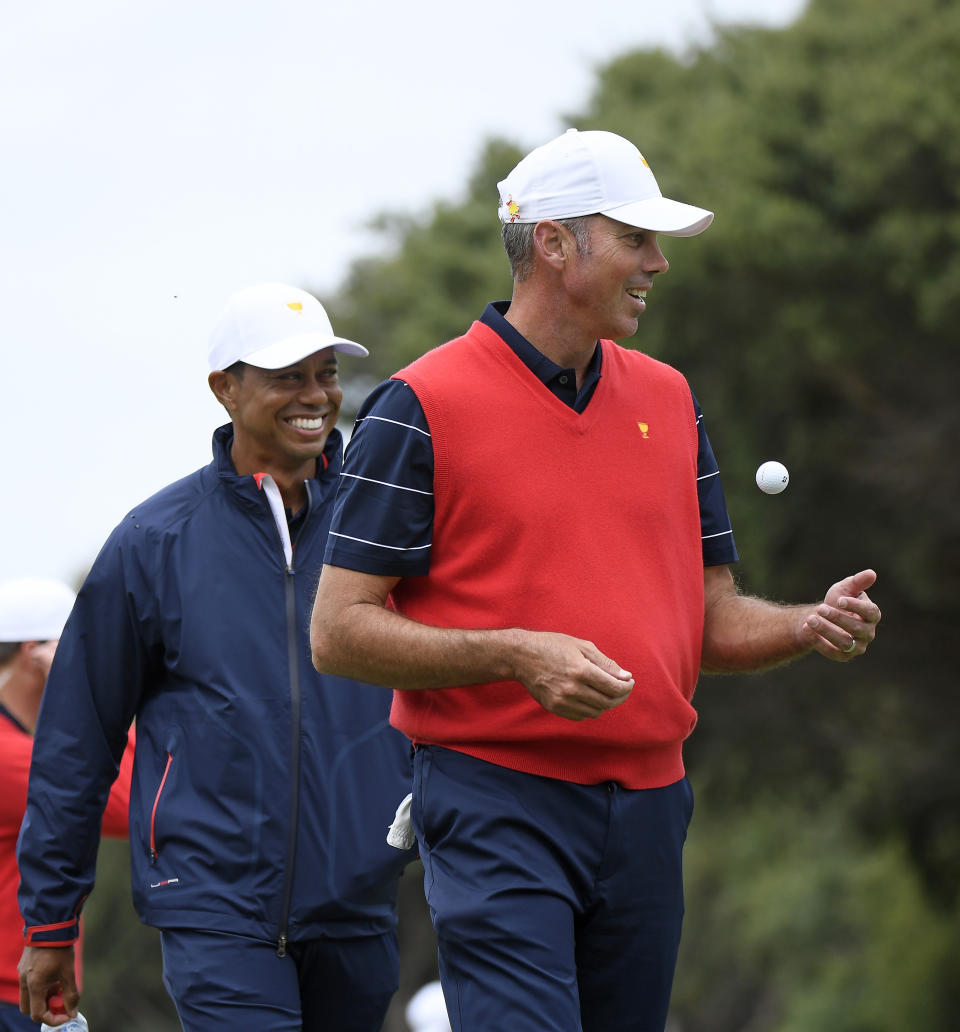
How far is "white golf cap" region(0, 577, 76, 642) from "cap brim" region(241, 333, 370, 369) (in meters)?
1.25

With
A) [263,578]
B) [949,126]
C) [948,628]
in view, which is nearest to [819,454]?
[948,628]

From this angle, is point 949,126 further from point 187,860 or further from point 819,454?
point 187,860

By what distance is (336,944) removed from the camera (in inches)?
186

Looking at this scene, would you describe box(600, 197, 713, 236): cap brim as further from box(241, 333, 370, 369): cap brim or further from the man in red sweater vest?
box(241, 333, 370, 369): cap brim

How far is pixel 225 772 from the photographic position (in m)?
4.63

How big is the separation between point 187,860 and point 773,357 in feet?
57.2

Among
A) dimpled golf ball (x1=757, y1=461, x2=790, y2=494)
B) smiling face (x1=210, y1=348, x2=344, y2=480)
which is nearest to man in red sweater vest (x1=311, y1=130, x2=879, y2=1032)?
dimpled golf ball (x1=757, y1=461, x2=790, y2=494)

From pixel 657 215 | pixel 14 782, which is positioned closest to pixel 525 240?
pixel 657 215

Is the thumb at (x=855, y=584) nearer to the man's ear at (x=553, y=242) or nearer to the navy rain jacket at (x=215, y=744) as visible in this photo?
the man's ear at (x=553, y=242)

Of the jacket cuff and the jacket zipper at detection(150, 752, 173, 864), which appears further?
the jacket cuff

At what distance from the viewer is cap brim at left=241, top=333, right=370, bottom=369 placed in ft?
16.7

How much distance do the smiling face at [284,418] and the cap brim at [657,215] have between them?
1.51 m

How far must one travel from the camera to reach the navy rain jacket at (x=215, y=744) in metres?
4.60

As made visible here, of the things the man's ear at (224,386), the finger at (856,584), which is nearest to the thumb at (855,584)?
the finger at (856,584)
